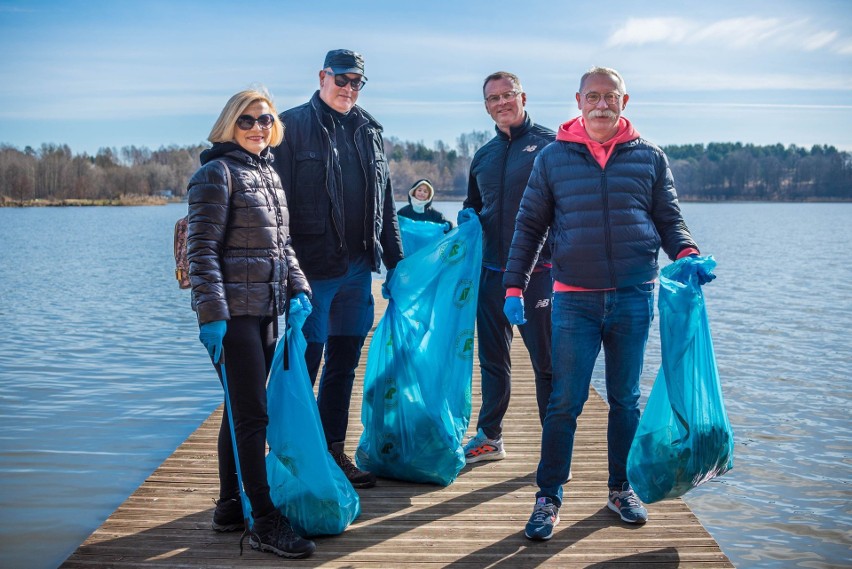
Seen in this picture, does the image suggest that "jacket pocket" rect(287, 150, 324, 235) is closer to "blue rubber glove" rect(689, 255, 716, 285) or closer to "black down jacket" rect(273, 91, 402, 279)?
"black down jacket" rect(273, 91, 402, 279)

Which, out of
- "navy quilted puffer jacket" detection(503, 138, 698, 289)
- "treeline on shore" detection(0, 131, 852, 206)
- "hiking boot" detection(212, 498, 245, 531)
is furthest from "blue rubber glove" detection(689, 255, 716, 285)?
"treeline on shore" detection(0, 131, 852, 206)

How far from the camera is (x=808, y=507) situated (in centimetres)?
471

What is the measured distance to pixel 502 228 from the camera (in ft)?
11.6

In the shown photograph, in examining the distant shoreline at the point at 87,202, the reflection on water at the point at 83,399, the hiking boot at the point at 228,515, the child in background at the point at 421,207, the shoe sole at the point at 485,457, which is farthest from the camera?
the distant shoreline at the point at 87,202

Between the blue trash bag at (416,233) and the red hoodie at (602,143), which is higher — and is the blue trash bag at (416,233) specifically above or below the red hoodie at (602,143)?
below

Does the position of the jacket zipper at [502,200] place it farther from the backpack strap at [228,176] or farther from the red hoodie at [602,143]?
the backpack strap at [228,176]

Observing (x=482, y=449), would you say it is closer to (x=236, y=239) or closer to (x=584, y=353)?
(x=584, y=353)

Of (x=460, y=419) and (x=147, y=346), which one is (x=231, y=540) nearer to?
(x=460, y=419)

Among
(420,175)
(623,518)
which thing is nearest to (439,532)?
(623,518)

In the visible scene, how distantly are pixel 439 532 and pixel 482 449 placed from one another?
89 cm

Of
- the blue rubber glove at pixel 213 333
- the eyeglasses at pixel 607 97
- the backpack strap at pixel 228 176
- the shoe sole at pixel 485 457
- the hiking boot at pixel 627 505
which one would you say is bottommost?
the shoe sole at pixel 485 457

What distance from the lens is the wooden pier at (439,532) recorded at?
2.64 m

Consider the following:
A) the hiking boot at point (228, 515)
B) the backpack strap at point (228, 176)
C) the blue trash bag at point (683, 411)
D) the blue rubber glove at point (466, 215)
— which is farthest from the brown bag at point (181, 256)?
the blue trash bag at point (683, 411)

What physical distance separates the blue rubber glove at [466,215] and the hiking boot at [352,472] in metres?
1.09
